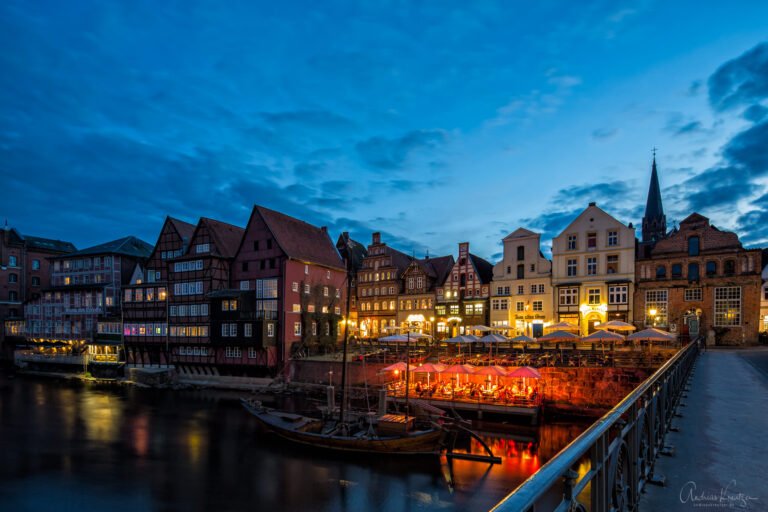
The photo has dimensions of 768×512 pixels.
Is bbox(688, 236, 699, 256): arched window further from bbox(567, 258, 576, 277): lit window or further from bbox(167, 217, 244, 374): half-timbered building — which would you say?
bbox(167, 217, 244, 374): half-timbered building

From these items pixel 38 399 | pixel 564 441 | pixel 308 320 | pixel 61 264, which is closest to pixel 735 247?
pixel 564 441

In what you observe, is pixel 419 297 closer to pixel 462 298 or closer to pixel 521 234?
pixel 462 298

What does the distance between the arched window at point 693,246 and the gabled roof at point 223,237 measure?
149ft

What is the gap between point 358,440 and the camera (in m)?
24.8

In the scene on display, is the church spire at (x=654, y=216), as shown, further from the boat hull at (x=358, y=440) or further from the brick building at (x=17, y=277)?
the brick building at (x=17, y=277)

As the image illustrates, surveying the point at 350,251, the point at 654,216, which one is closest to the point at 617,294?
the point at 350,251

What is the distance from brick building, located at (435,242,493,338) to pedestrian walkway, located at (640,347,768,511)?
41.4 meters

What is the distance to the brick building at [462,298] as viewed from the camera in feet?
170

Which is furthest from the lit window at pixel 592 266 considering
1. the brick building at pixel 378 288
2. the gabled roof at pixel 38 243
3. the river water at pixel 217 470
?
the gabled roof at pixel 38 243

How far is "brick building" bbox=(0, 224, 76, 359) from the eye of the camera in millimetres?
68375

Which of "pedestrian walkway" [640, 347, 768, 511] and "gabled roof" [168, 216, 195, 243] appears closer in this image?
"pedestrian walkway" [640, 347, 768, 511]

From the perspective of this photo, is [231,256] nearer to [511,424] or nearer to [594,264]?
[511,424]

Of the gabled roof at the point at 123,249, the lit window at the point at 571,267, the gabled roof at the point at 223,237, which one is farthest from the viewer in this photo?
the gabled roof at the point at 123,249

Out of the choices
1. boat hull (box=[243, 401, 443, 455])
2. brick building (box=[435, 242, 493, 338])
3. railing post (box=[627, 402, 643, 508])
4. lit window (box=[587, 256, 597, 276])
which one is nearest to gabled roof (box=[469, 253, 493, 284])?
brick building (box=[435, 242, 493, 338])
